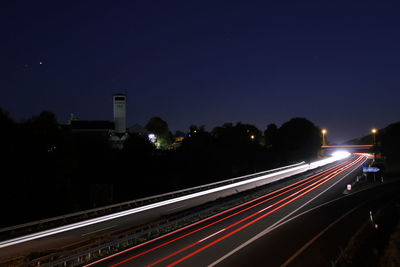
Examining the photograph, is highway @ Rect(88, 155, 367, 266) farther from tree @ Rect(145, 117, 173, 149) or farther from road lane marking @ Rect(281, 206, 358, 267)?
tree @ Rect(145, 117, 173, 149)

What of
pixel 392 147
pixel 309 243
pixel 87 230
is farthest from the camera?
pixel 392 147

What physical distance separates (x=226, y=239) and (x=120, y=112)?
92.8 m

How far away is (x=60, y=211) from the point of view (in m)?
A: 37.8

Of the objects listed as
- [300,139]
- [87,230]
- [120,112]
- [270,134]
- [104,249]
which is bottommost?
[87,230]

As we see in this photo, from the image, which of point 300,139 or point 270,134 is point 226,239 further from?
point 270,134

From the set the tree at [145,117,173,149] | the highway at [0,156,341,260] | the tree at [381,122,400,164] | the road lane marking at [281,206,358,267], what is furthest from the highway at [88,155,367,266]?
the tree at [145,117,173,149]

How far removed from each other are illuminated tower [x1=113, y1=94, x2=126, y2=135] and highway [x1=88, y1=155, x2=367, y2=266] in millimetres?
75905

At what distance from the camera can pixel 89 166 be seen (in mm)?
54969

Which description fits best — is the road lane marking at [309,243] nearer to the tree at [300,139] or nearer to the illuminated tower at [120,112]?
the illuminated tower at [120,112]

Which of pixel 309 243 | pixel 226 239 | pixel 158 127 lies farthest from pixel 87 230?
pixel 158 127

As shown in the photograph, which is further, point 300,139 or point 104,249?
point 300,139

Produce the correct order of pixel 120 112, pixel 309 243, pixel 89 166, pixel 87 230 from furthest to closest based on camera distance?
1. pixel 120 112
2. pixel 89 166
3. pixel 87 230
4. pixel 309 243

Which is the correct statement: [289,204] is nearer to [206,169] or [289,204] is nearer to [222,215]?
[222,215]

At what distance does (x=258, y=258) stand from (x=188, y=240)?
511 cm
